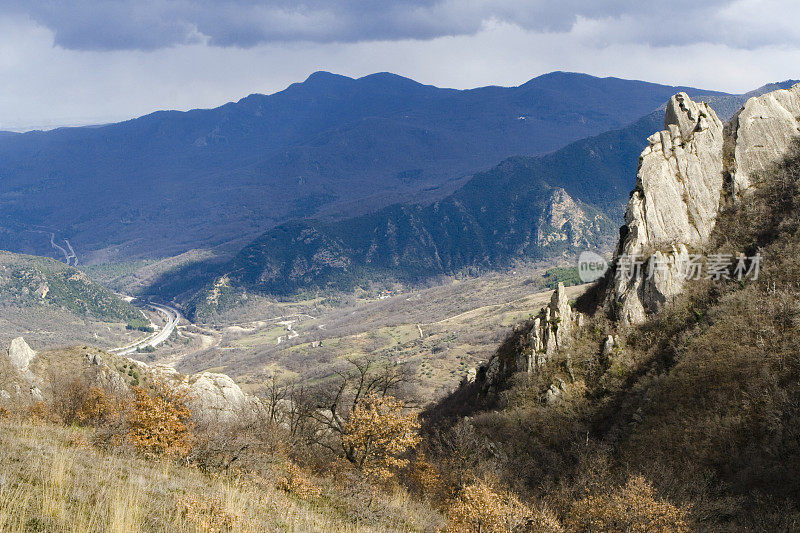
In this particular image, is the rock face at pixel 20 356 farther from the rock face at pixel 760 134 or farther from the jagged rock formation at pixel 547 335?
the rock face at pixel 760 134

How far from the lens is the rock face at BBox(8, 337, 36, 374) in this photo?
59031 mm

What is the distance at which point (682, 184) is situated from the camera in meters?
50.7

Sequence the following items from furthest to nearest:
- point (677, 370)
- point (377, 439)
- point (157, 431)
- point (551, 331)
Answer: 1. point (551, 331)
2. point (677, 370)
3. point (377, 439)
4. point (157, 431)

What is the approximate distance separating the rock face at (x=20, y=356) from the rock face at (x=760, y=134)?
282 ft

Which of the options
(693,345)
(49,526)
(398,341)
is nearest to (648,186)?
(693,345)

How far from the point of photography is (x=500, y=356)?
53844 millimetres

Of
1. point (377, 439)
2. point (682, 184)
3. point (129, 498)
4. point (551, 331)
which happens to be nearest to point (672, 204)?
point (682, 184)

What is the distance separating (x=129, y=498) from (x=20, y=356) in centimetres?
6342

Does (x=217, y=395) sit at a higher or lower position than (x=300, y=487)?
lower

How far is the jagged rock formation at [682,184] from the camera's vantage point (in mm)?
45000

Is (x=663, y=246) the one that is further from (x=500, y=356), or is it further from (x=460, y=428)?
(x=460, y=428)

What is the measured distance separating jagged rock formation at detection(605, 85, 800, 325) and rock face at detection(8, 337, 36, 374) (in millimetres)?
68876

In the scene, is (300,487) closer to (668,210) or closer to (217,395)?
(217,395)

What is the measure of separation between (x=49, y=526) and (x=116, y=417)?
15.2 m
